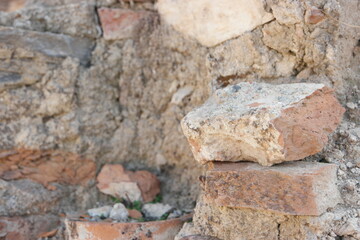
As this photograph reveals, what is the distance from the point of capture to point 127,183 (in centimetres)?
174

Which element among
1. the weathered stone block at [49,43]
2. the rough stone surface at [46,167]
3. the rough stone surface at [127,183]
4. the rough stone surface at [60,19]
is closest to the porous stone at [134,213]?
the rough stone surface at [127,183]

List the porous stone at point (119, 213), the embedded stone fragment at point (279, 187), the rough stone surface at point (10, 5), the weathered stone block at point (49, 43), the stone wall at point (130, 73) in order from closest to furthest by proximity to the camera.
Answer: the embedded stone fragment at point (279, 187) < the stone wall at point (130, 73) < the porous stone at point (119, 213) < the weathered stone block at point (49, 43) < the rough stone surface at point (10, 5)

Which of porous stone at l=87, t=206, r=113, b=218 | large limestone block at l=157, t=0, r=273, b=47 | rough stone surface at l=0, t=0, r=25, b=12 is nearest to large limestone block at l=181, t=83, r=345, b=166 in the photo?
large limestone block at l=157, t=0, r=273, b=47

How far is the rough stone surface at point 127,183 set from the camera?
174 cm

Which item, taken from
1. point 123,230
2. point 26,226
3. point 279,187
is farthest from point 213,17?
point 26,226

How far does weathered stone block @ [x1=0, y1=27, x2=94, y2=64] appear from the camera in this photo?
169 cm

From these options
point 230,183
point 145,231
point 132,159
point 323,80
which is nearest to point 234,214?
point 230,183

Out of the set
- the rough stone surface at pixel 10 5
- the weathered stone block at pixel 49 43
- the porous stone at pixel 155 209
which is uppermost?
the rough stone surface at pixel 10 5

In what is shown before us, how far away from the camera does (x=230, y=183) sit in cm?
123

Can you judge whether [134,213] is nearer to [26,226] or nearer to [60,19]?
[26,226]

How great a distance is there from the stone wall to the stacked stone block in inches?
8.2

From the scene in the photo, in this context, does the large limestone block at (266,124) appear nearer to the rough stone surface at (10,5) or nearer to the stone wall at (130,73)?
the stone wall at (130,73)

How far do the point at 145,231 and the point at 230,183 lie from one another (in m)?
0.41

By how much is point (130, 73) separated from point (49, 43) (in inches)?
14.7
